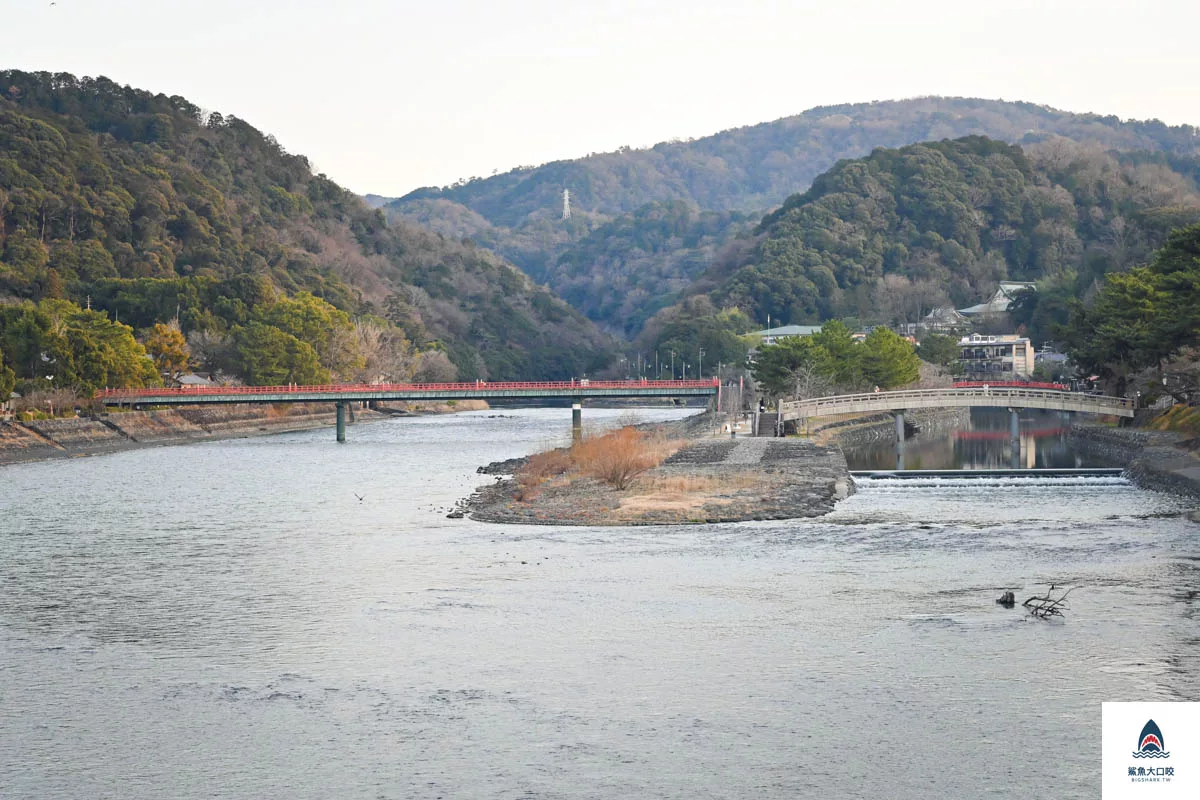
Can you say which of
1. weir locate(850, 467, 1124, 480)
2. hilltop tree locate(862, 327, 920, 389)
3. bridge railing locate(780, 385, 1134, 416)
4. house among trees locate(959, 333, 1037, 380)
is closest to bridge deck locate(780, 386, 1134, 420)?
bridge railing locate(780, 385, 1134, 416)

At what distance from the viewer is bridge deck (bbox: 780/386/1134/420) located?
70.3 metres

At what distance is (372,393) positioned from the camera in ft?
295

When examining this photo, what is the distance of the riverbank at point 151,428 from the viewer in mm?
70188

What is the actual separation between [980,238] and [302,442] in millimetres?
122799

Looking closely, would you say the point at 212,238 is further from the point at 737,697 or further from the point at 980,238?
the point at 737,697

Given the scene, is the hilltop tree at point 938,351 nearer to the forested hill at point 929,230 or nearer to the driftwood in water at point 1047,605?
the forested hill at point 929,230

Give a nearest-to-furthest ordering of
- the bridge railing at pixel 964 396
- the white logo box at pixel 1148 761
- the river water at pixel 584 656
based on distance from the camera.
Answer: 1. the white logo box at pixel 1148 761
2. the river water at pixel 584 656
3. the bridge railing at pixel 964 396

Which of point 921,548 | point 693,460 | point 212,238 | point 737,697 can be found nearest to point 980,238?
point 212,238

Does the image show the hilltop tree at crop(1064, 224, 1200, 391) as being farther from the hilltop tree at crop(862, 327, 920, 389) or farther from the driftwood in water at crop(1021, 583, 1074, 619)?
the driftwood in water at crop(1021, 583, 1074, 619)

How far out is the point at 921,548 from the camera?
32781 mm

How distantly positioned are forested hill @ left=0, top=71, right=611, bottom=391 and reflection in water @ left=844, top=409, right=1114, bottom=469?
5150 cm

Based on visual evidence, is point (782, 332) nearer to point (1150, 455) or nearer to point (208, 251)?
point (208, 251)

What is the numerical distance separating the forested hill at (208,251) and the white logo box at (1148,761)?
84.2 metres

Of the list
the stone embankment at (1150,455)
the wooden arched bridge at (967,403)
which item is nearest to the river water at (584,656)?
the stone embankment at (1150,455)
